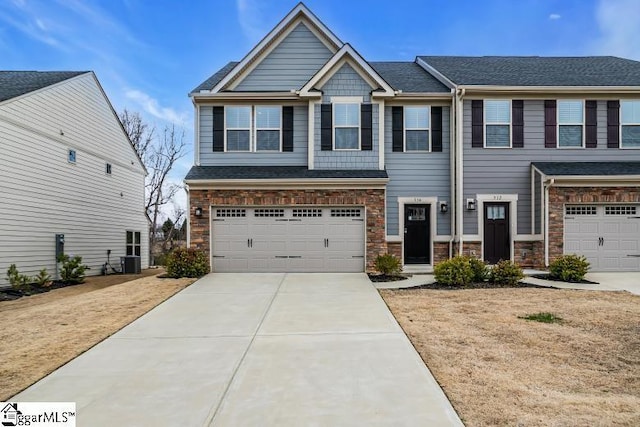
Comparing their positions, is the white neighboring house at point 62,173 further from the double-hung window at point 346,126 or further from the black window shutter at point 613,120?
the black window shutter at point 613,120

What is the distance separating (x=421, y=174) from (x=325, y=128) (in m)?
3.55

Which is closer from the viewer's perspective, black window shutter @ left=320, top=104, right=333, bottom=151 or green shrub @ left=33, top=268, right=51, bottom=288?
green shrub @ left=33, top=268, right=51, bottom=288

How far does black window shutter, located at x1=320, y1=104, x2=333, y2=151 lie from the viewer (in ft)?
45.6

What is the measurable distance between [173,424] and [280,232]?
31.9 ft

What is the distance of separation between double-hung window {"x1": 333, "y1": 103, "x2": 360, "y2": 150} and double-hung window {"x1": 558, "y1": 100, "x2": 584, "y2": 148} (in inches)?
265

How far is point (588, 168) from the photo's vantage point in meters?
13.5

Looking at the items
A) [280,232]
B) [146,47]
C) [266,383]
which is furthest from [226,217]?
[146,47]

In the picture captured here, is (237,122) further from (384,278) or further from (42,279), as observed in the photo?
(42,279)

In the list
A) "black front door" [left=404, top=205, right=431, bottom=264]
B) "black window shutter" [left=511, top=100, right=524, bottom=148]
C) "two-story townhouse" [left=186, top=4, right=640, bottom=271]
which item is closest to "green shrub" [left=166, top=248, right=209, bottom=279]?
"two-story townhouse" [left=186, top=4, right=640, bottom=271]

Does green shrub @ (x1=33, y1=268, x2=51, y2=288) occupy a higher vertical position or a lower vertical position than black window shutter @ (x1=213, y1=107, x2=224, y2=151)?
lower

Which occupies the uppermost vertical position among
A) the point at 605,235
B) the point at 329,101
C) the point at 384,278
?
the point at 329,101

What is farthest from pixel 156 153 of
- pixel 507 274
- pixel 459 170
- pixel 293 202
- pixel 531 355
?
pixel 531 355

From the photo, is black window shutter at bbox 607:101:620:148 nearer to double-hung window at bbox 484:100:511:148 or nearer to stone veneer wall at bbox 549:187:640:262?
stone veneer wall at bbox 549:187:640:262

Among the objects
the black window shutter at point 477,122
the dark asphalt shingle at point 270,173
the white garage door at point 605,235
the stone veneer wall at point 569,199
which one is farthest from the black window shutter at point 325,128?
the white garage door at point 605,235
